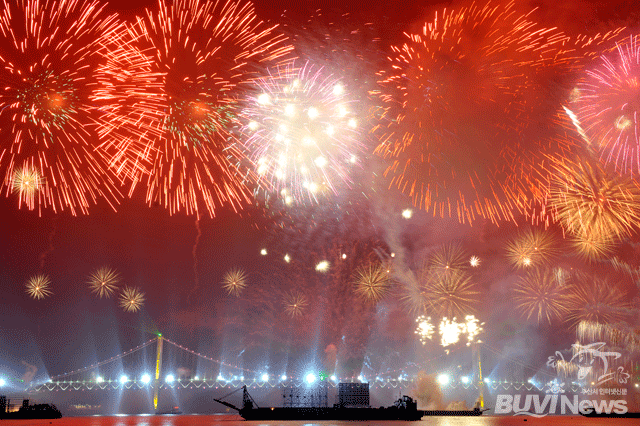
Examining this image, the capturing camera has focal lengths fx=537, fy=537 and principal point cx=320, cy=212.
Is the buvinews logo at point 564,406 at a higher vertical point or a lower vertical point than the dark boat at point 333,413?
lower

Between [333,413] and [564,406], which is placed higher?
[333,413]

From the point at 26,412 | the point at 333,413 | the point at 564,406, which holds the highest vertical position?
the point at 26,412

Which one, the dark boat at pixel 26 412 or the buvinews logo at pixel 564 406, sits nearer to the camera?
the dark boat at pixel 26 412

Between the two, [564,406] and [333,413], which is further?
[564,406]

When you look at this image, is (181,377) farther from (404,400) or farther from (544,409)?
(404,400)

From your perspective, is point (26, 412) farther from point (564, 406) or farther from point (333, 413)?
point (564, 406)

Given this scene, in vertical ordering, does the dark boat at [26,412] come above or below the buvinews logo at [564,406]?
above

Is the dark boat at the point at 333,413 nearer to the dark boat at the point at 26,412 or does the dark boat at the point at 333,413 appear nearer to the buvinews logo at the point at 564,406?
the buvinews logo at the point at 564,406

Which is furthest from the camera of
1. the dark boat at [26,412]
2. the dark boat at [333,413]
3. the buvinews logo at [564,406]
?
the buvinews logo at [564,406]

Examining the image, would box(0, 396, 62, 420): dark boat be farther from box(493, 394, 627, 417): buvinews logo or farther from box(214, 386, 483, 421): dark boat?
box(493, 394, 627, 417): buvinews logo

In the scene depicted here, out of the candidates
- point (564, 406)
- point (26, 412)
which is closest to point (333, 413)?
point (26, 412)

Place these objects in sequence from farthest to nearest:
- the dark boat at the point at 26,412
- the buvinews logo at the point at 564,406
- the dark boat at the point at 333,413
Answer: the buvinews logo at the point at 564,406
the dark boat at the point at 26,412
the dark boat at the point at 333,413

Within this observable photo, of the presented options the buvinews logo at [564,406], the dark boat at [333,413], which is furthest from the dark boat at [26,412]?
the buvinews logo at [564,406]
